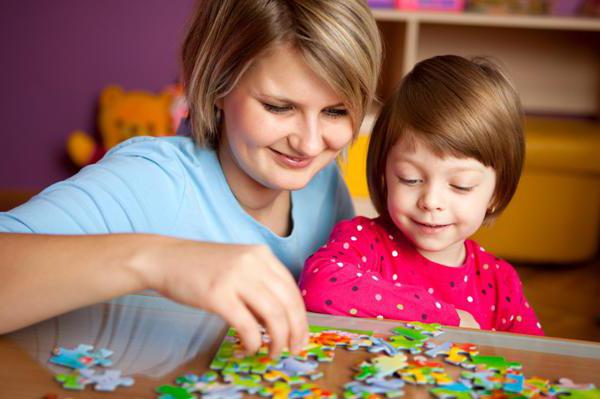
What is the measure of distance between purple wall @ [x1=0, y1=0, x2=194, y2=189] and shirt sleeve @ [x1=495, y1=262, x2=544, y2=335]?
112 inches

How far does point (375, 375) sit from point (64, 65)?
3.48 metres

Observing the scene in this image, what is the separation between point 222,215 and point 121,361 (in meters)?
0.62

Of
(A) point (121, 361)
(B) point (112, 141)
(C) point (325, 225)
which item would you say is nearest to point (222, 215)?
(C) point (325, 225)

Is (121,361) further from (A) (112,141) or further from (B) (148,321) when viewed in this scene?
(A) (112,141)

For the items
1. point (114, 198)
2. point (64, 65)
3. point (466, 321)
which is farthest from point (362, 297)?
point (64, 65)

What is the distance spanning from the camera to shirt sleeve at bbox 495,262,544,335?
1298 millimetres

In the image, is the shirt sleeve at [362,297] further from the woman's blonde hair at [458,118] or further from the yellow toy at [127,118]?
the yellow toy at [127,118]

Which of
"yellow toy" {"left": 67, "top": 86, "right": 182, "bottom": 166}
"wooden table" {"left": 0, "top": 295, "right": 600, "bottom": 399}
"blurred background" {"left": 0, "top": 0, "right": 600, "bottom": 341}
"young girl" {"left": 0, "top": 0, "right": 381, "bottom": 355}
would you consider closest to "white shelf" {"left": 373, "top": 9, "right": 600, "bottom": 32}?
"blurred background" {"left": 0, "top": 0, "right": 600, "bottom": 341}

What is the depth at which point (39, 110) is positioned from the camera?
12.7 ft

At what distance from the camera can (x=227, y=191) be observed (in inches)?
54.2

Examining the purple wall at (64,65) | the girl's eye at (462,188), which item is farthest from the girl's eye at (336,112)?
the purple wall at (64,65)

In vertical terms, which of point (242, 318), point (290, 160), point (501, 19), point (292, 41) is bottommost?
point (242, 318)

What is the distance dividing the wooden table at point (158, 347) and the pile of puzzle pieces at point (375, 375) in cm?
1

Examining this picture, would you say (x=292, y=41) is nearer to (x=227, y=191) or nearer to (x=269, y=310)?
(x=227, y=191)
